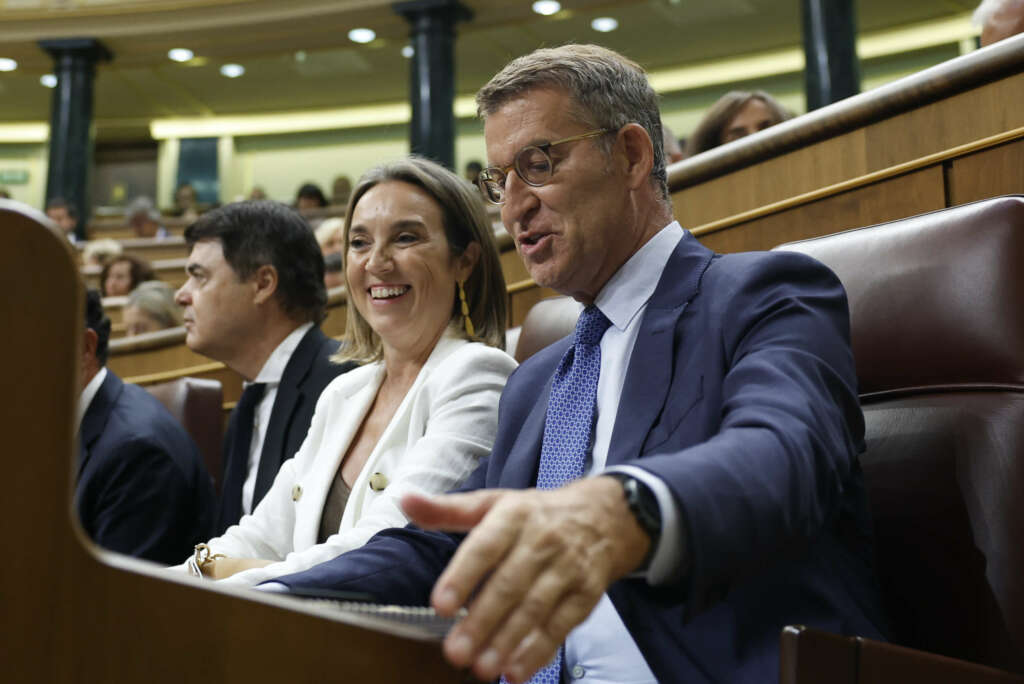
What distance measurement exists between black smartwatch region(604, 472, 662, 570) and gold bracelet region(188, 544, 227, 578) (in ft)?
2.40

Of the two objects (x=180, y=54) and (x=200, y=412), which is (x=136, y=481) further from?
(x=180, y=54)

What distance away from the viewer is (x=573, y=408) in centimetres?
79

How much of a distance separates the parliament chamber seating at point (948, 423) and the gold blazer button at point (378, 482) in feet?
1.64

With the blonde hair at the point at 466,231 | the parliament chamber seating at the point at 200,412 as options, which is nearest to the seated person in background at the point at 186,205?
the parliament chamber seating at the point at 200,412

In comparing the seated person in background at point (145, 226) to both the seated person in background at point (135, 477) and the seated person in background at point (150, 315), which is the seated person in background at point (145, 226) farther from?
the seated person in background at point (135, 477)

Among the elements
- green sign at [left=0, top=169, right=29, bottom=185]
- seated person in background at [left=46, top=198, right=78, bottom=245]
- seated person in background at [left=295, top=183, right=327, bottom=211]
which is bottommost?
seated person in background at [left=46, top=198, right=78, bottom=245]

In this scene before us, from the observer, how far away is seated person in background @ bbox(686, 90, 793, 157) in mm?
2121

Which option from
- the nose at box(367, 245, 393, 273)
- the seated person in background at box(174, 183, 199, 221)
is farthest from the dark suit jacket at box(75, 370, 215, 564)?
the seated person in background at box(174, 183, 199, 221)

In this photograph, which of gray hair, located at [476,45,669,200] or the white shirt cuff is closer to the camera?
the white shirt cuff

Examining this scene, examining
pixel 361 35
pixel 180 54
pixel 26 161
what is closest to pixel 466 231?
pixel 361 35

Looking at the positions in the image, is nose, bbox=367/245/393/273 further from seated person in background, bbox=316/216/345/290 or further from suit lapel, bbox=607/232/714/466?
seated person in background, bbox=316/216/345/290

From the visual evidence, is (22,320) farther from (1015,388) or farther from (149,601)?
(1015,388)

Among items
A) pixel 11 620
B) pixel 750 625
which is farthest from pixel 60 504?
pixel 750 625

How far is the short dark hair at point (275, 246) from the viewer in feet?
5.87
